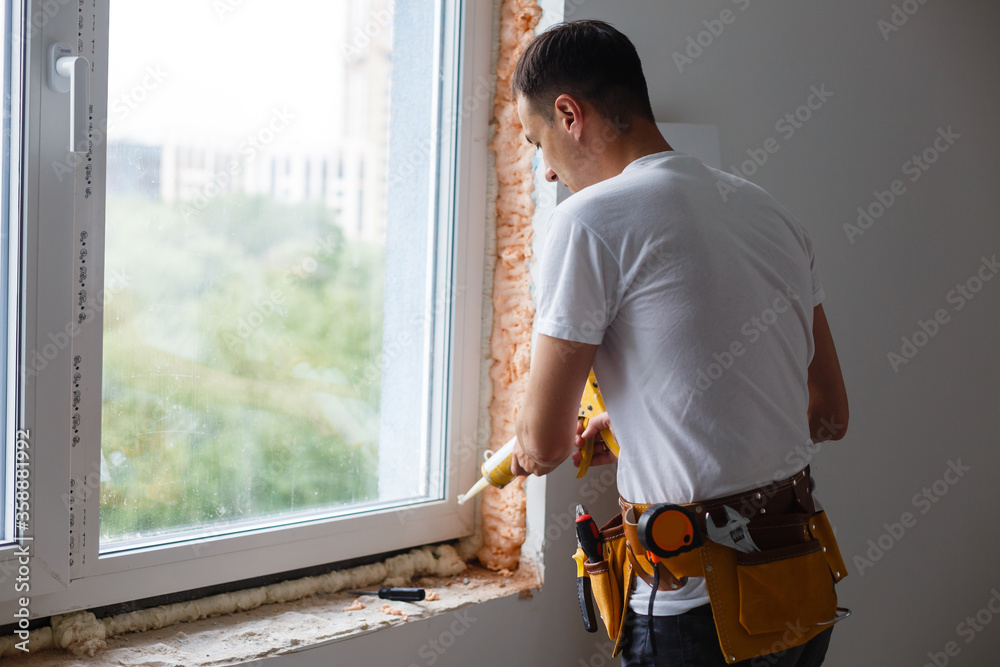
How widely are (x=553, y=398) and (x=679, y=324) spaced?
0.65ft

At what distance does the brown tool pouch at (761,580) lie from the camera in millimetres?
973

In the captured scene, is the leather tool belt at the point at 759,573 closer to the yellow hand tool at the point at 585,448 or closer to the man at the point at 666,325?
the man at the point at 666,325

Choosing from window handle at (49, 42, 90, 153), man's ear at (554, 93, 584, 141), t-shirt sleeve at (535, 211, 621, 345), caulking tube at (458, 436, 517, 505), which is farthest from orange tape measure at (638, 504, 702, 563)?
window handle at (49, 42, 90, 153)

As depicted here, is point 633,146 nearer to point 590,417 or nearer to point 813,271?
point 813,271

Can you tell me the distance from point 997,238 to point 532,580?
6.62 ft

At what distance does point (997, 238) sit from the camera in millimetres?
2486

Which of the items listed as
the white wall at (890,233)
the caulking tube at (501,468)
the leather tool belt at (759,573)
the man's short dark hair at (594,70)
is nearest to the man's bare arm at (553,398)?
the leather tool belt at (759,573)

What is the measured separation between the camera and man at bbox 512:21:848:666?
3.13 ft

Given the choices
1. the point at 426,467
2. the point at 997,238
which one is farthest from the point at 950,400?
the point at 426,467

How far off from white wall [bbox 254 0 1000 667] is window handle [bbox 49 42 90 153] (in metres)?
1.01

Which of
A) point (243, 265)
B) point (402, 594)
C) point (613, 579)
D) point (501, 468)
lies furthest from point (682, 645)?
point (243, 265)

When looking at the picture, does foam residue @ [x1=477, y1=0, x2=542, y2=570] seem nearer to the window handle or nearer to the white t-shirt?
the white t-shirt

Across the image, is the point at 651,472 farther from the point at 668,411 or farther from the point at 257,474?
the point at 257,474

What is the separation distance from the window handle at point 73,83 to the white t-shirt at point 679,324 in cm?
81
